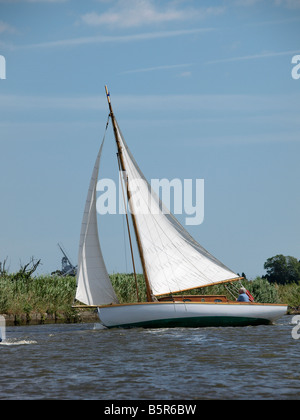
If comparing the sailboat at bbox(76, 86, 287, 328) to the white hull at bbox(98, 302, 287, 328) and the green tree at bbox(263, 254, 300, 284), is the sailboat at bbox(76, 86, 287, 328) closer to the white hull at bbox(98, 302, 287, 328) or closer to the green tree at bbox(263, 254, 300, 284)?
the white hull at bbox(98, 302, 287, 328)

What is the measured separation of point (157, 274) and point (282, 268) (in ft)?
320

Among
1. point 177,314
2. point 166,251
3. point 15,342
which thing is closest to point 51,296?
A: point 166,251

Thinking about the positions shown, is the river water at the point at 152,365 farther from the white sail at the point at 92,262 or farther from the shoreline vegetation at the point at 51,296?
the shoreline vegetation at the point at 51,296

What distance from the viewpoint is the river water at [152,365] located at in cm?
1484

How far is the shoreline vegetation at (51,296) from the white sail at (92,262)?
656 cm

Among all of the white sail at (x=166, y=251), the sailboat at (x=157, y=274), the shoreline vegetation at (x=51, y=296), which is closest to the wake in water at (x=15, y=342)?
the sailboat at (x=157, y=274)

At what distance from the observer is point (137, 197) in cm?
3353

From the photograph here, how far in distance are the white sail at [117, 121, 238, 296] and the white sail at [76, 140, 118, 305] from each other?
210cm

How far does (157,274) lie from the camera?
3325cm

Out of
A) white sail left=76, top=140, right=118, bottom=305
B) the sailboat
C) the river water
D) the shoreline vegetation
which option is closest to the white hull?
the sailboat

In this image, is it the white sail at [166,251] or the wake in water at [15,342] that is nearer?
the wake in water at [15,342]

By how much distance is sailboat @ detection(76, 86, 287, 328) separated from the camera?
31312 mm

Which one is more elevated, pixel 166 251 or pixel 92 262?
pixel 166 251

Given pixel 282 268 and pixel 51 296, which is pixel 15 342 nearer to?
pixel 51 296
